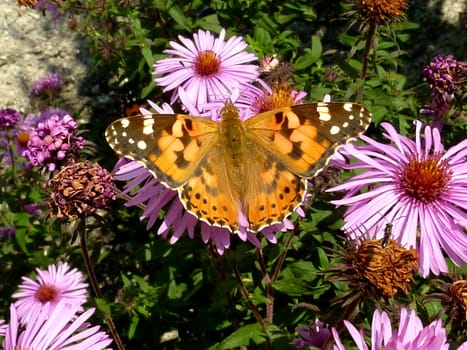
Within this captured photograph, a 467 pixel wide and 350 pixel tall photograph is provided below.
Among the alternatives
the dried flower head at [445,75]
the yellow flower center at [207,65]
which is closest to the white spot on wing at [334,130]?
the dried flower head at [445,75]

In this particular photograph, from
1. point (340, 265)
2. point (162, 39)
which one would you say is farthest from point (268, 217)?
point (162, 39)

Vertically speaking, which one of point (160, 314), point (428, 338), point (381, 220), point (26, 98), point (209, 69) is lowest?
point (428, 338)

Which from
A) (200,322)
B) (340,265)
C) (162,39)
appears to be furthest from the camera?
(162,39)

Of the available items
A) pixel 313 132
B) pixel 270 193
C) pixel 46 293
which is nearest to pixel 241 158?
pixel 270 193

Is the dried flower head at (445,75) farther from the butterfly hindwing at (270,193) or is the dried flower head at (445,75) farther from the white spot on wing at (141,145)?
the white spot on wing at (141,145)

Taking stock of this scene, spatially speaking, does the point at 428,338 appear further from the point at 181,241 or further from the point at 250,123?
the point at 181,241

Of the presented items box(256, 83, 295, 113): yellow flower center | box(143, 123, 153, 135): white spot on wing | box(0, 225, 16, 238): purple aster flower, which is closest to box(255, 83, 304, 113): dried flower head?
box(256, 83, 295, 113): yellow flower center
